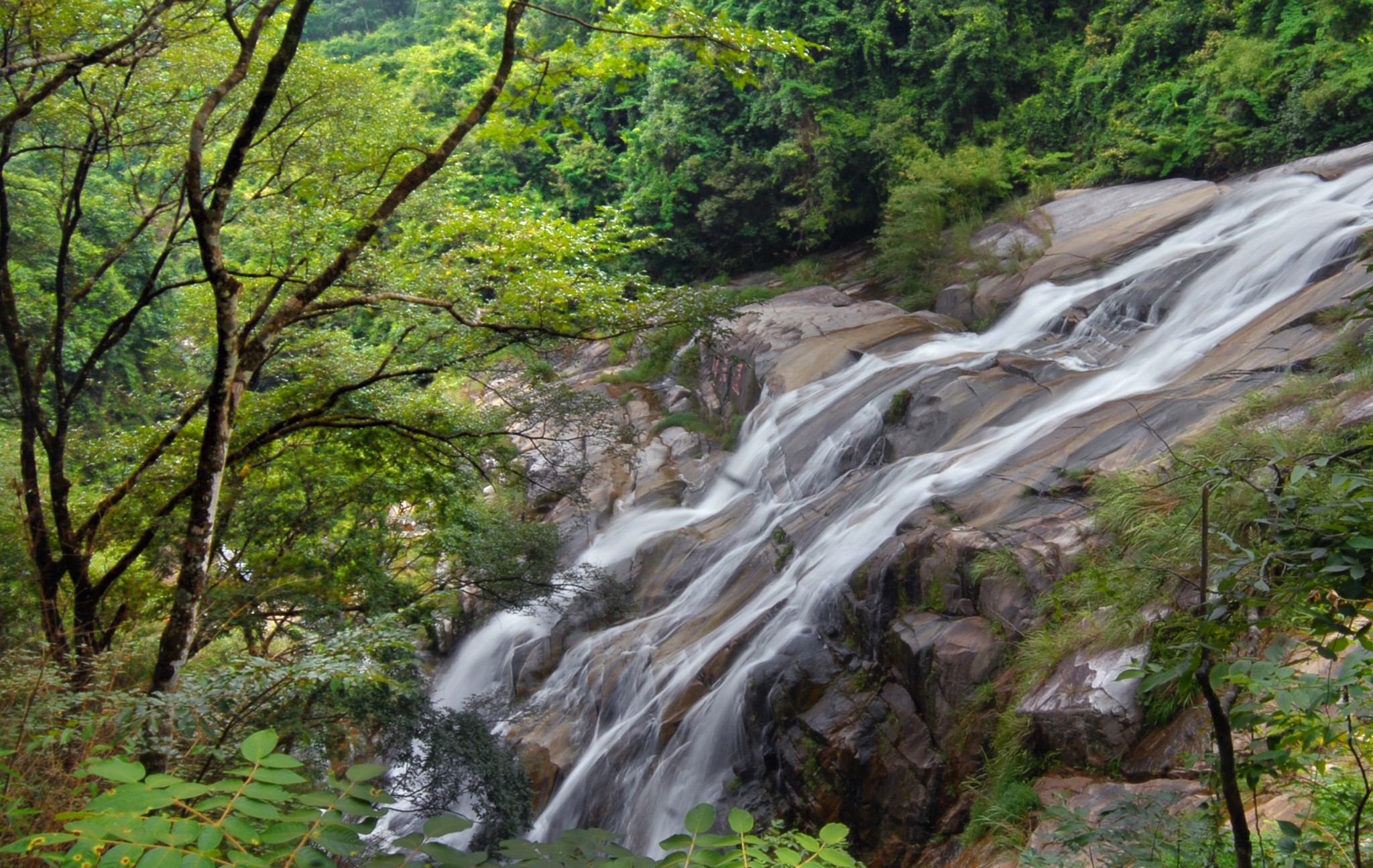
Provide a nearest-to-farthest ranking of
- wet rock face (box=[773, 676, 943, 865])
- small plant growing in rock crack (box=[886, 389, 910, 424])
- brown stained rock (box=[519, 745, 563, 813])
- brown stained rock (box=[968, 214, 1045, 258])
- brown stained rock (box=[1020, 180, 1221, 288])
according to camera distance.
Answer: wet rock face (box=[773, 676, 943, 865]) → brown stained rock (box=[519, 745, 563, 813]) → small plant growing in rock crack (box=[886, 389, 910, 424]) → brown stained rock (box=[1020, 180, 1221, 288]) → brown stained rock (box=[968, 214, 1045, 258])

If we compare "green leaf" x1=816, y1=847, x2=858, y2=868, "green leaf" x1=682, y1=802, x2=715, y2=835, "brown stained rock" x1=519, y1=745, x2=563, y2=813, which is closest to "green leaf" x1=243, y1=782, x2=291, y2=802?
"green leaf" x1=682, y1=802, x2=715, y2=835

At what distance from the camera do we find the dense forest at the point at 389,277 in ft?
14.3

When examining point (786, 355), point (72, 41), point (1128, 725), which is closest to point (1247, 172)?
point (786, 355)

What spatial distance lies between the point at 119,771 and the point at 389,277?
627cm

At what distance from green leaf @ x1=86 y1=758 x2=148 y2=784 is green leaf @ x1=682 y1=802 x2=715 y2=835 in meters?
1.04

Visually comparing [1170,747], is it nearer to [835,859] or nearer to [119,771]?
[835,859]

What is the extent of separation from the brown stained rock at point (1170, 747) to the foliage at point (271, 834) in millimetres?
3866

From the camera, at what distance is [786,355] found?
46.3ft

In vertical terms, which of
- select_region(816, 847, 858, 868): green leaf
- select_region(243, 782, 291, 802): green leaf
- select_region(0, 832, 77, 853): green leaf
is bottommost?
select_region(816, 847, 858, 868): green leaf

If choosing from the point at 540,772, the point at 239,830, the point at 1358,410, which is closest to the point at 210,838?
the point at 239,830

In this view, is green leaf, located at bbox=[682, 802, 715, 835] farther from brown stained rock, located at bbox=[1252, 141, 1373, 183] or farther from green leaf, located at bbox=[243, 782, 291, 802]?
brown stained rock, located at bbox=[1252, 141, 1373, 183]

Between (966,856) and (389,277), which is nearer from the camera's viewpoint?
(966,856)

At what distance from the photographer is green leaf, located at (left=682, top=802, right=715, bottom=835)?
180 centimetres

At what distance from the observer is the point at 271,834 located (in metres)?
1.67
